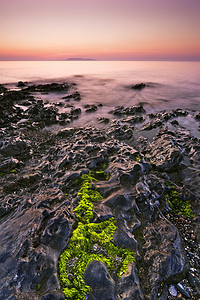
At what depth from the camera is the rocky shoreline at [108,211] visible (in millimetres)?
3336

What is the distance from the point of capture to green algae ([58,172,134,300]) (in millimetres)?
3227

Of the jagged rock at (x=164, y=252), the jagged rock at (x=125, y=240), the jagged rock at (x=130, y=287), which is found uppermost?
the jagged rock at (x=125, y=240)

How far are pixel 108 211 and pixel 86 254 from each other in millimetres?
1424

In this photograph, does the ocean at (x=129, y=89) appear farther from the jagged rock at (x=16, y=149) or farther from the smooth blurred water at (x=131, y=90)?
the jagged rock at (x=16, y=149)

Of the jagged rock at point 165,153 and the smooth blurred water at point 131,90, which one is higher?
the smooth blurred water at point 131,90

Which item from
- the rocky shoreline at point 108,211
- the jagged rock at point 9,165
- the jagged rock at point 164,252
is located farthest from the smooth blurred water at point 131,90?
the jagged rock at point 164,252

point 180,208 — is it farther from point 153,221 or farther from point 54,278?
point 54,278

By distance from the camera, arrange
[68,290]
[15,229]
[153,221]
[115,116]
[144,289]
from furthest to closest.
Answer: [115,116] → [153,221] → [15,229] → [144,289] → [68,290]

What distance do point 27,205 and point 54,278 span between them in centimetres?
255

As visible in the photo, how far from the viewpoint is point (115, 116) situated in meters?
16.4

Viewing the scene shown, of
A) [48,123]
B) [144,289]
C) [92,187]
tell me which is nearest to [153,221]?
[144,289]

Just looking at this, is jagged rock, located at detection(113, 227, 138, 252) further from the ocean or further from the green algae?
the ocean

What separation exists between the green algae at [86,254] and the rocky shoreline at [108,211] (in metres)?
0.10

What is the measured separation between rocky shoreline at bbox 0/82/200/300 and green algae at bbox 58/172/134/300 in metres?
0.10
